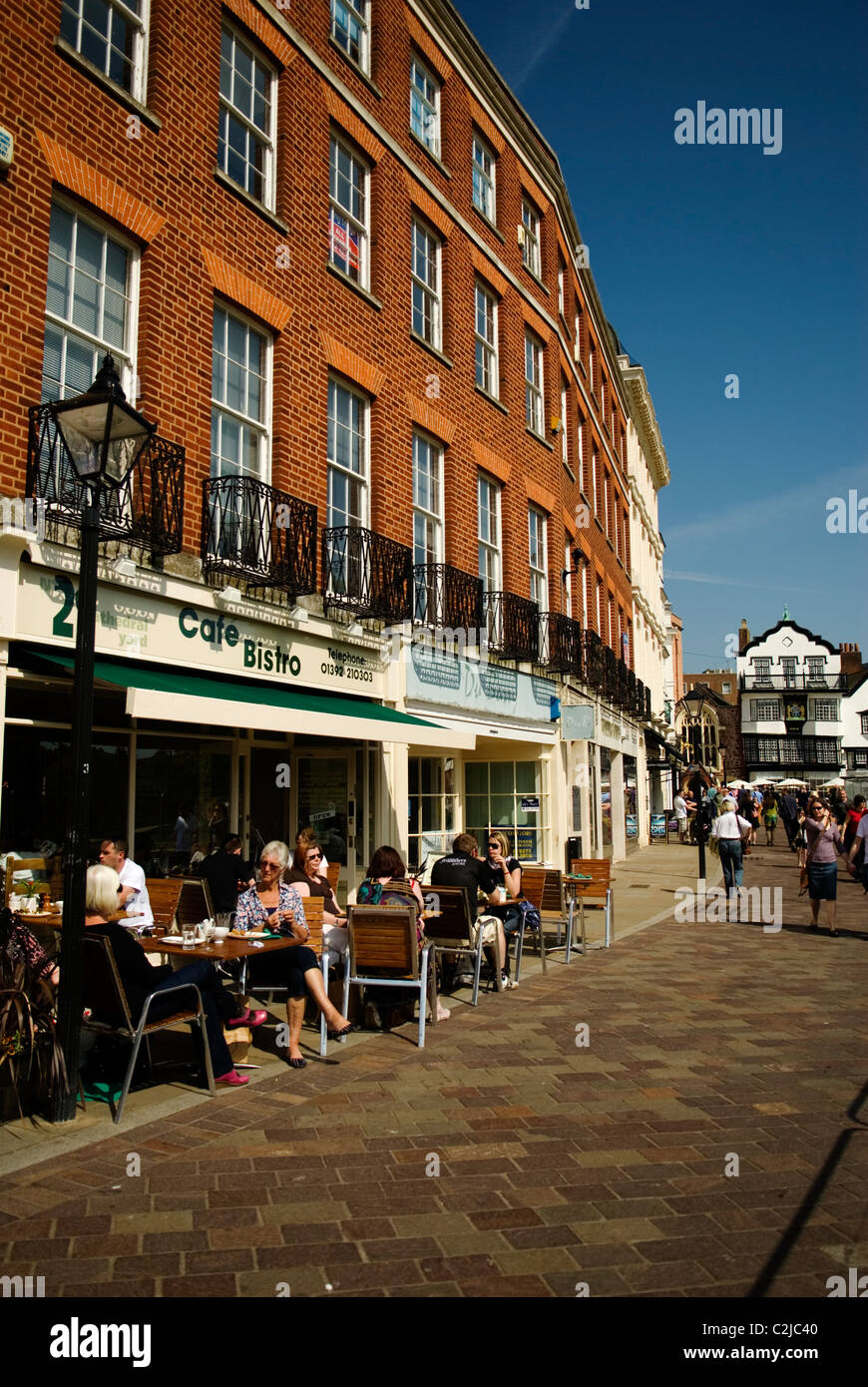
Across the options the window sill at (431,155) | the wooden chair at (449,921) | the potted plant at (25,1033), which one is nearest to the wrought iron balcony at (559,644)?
the window sill at (431,155)

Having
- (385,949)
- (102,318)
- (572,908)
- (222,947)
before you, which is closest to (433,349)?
(102,318)

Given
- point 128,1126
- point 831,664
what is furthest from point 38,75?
point 831,664

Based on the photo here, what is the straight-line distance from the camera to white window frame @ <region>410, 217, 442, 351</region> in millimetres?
14903

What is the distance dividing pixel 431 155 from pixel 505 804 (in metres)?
11.0

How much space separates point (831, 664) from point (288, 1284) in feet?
289

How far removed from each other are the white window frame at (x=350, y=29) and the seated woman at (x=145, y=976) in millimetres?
11845

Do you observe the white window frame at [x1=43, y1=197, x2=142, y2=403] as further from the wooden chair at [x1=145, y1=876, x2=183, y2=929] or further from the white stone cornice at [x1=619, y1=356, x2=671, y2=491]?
the white stone cornice at [x1=619, y1=356, x2=671, y2=491]

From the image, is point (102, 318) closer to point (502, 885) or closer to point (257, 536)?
point (257, 536)

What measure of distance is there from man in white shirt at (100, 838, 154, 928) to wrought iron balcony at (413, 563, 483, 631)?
6.30m

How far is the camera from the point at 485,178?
1802 cm

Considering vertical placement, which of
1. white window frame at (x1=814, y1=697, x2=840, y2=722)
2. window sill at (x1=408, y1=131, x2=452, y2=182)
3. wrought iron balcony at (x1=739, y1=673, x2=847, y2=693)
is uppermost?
window sill at (x1=408, y1=131, x2=452, y2=182)

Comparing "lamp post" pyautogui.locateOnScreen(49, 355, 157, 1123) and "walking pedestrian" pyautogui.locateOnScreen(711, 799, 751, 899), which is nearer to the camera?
"lamp post" pyautogui.locateOnScreen(49, 355, 157, 1123)

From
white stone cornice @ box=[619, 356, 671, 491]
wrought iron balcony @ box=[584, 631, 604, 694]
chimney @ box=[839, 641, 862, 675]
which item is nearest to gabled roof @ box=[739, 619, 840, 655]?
chimney @ box=[839, 641, 862, 675]

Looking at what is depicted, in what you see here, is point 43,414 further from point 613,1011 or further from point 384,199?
point 384,199
